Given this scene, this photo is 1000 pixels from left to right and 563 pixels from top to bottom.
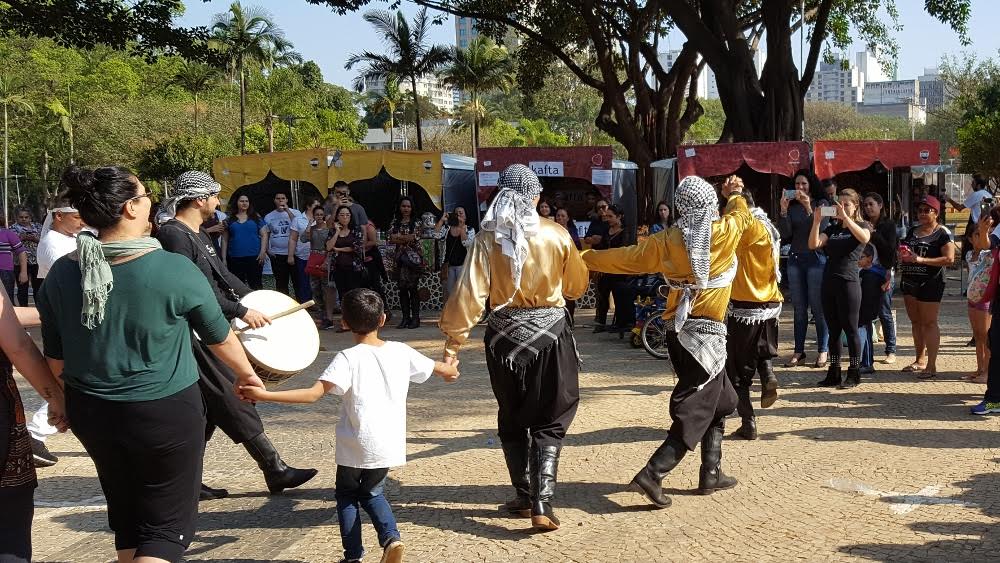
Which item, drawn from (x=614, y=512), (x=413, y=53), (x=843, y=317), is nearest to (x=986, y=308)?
(x=843, y=317)

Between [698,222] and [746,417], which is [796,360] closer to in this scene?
[746,417]

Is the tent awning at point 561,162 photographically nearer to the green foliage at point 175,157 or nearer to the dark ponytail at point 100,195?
the dark ponytail at point 100,195

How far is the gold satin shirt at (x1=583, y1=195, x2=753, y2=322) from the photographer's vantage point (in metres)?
5.30

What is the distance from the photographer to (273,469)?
5.75 metres

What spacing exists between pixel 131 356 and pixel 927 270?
7428mm

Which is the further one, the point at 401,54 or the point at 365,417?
the point at 401,54

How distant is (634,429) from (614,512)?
73.9 inches

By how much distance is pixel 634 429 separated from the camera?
7.17 m

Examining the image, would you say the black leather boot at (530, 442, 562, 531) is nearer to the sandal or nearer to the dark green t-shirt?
the dark green t-shirt

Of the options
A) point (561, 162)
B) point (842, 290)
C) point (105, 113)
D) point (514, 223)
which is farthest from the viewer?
point (105, 113)

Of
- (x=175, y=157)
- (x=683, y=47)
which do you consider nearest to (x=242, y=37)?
(x=175, y=157)

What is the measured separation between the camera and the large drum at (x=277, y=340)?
4789 mm

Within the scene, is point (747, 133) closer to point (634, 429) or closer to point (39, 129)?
point (634, 429)

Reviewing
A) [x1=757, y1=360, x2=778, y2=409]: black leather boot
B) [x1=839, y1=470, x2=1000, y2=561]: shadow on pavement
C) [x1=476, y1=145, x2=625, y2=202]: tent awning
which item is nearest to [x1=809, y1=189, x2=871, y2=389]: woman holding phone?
[x1=757, y1=360, x2=778, y2=409]: black leather boot
